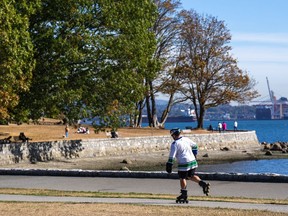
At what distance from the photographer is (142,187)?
2292 cm

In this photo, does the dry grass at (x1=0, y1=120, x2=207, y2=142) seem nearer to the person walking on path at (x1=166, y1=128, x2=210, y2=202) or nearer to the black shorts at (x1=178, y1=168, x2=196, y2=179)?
the black shorts at (x1=178, y1=168, x2=196, y2=179)

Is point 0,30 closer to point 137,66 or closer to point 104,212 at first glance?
point 137,66

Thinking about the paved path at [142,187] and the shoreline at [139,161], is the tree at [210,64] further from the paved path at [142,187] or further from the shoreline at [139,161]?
the paved path at [142,187]

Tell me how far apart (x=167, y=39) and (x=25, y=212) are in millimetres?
59817

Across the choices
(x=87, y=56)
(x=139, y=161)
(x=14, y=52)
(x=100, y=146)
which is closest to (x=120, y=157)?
(x=100, y=146)

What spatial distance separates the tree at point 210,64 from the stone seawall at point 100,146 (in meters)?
6.40

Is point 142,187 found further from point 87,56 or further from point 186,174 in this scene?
point 87,56

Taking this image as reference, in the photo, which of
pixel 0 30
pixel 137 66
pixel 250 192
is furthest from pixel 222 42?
pixel 250 192

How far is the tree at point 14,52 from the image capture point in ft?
114

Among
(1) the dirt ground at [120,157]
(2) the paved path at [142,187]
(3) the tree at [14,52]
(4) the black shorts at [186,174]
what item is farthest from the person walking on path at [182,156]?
(1) the dirt ground at [120,157]

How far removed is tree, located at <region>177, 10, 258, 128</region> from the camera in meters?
74.8

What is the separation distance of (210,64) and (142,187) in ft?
177

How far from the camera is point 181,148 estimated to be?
59.7 feet

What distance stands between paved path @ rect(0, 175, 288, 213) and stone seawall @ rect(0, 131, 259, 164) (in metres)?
13.0
